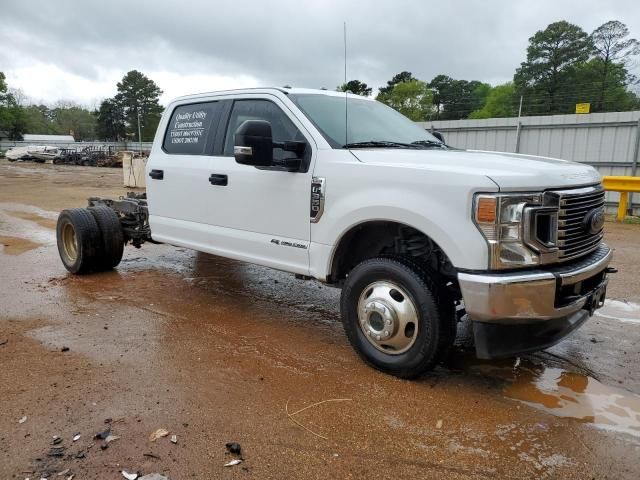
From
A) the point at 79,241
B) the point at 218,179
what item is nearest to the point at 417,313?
the point at 218,179

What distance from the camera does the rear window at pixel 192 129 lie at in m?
4.94

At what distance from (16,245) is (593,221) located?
826 cm

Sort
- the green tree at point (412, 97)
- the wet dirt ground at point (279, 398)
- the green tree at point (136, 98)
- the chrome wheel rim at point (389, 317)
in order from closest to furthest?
the wet dirt ground at point (279, 398) < the chrome wheel rim at point (389, 317) < the green tree at point (412, 97) < the green tree at point (136, 98)

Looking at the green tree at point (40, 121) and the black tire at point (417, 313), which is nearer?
the black tire at point (417, 313)

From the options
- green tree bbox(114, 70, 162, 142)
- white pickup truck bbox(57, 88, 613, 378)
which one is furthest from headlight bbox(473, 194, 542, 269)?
green tree bbox(114, 70, 162, 142)

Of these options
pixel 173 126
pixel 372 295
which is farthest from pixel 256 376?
pixel 173 126

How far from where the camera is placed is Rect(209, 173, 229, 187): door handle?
4.59 metres

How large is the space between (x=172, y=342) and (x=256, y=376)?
989 millimetres

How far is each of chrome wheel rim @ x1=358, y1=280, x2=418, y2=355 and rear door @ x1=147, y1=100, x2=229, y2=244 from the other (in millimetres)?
1981

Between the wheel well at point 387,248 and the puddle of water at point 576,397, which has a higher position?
the wheel well at point 387,248

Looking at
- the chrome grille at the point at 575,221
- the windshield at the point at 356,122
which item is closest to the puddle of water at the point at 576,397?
the chrome grille at the point at 575,221

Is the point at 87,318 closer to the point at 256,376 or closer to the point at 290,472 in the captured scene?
the point at 256,376

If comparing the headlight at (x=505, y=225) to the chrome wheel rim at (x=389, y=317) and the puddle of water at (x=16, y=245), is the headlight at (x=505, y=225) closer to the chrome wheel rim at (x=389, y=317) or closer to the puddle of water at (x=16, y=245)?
the chrome wheel rim at (x=389, y=317)

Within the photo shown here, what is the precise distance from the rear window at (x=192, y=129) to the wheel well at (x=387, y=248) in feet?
5.81
